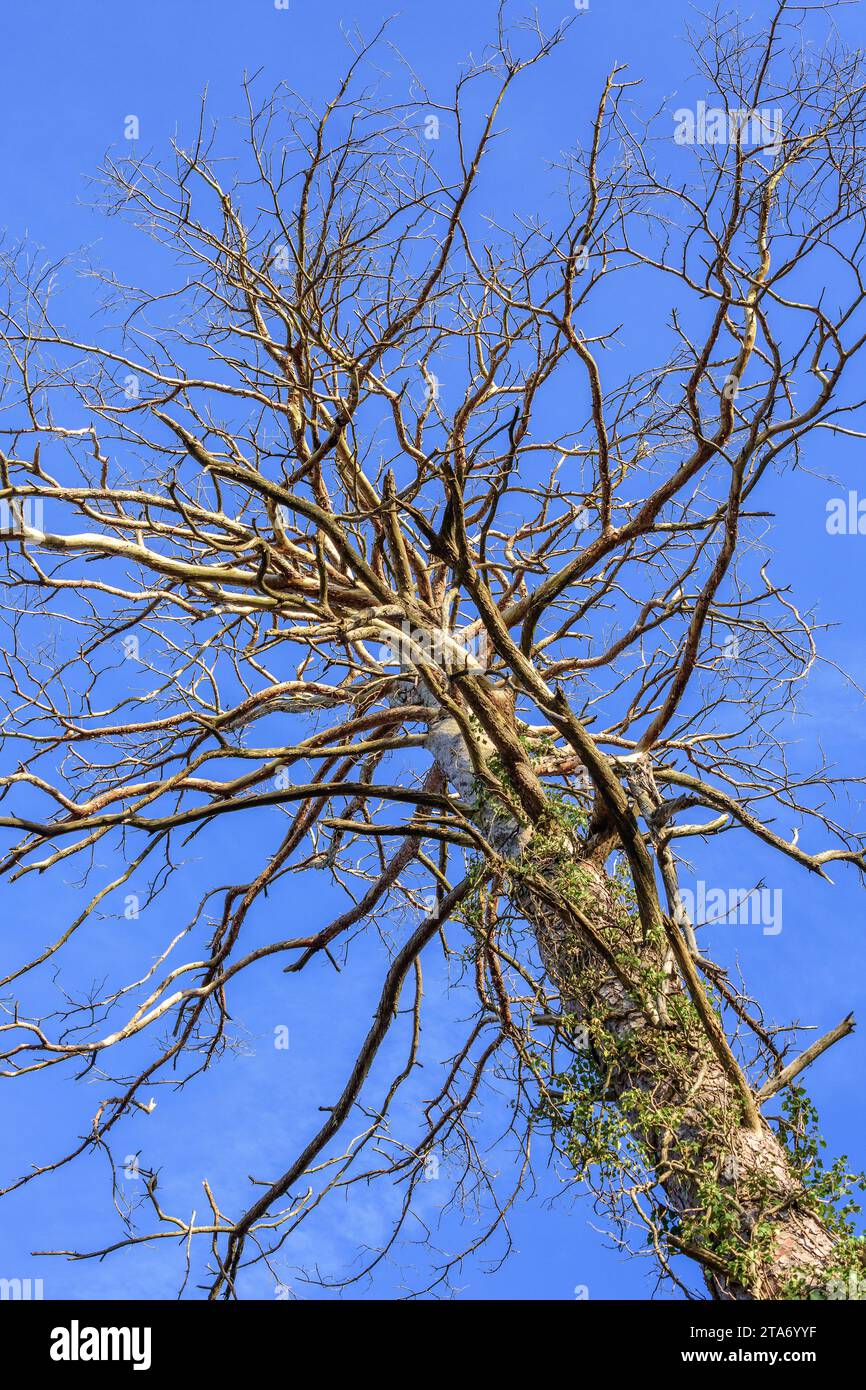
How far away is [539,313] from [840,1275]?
4406 mm

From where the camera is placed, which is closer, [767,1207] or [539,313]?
[767,1207]

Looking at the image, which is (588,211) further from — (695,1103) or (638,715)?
(695,1103)

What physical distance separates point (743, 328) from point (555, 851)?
2.94 metres

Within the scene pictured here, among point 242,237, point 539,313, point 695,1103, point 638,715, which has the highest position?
point 242,237

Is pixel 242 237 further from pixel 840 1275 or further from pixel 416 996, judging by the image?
pixel 840 1275

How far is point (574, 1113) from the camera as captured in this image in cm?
493
